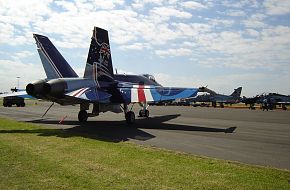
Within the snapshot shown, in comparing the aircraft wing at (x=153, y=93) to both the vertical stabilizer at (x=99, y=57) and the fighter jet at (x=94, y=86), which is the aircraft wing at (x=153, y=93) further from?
the vertical stabilizer at (x=99, y=57)

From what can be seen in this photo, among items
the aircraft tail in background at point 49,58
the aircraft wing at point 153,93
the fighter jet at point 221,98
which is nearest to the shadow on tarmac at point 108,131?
the aircraft wing at point 153,93

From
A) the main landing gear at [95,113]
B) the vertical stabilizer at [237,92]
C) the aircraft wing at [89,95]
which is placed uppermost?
the vertical stabilizer at [237,92]

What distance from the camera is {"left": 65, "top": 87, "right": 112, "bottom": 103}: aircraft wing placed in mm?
18061

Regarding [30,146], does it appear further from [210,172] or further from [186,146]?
[210,172]

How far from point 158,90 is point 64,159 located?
14378 millimetres

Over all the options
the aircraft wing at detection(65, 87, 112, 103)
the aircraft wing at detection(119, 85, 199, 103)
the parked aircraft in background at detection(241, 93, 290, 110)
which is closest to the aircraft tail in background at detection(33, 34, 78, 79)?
the aircraft wing at detection(65, 87, 112, 103)

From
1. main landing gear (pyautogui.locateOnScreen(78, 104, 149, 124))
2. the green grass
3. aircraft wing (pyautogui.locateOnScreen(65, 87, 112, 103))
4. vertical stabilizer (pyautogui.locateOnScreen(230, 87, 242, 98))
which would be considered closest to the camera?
the green grass

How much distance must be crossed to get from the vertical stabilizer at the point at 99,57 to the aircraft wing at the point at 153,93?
194 cm

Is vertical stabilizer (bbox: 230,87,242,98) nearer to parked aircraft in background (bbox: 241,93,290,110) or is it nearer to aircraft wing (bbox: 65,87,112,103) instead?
parked aircraft in background (bbox: 241,93,290,110)

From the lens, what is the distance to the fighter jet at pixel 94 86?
18.1 metres

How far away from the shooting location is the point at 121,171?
7875 mm

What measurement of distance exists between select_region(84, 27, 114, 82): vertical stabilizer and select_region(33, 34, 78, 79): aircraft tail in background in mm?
2849

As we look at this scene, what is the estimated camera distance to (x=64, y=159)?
360 inches

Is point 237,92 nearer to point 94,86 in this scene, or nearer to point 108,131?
point 94,86
